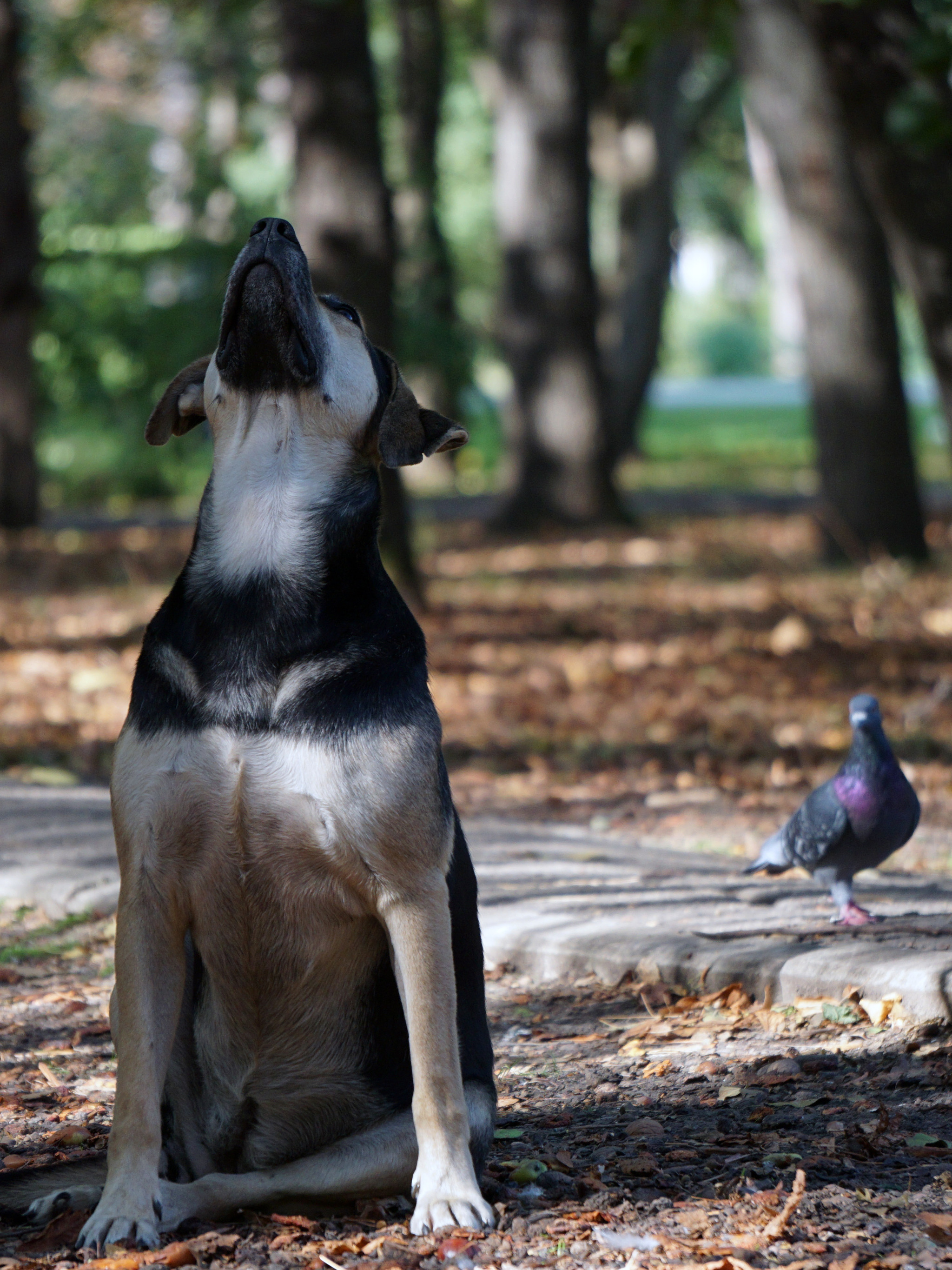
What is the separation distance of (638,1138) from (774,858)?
1.55 m

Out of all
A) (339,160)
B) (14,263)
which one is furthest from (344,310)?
(14,263)

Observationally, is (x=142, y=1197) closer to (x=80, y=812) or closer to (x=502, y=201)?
(x=80, y=812)

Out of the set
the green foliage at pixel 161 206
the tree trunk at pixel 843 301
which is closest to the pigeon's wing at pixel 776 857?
the tree trunk at pixel 843 301

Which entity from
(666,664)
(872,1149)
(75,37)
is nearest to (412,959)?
(872,1149)

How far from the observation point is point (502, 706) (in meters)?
9.79

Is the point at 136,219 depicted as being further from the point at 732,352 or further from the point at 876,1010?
the point at 732,352

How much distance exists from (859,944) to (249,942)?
7.07ft

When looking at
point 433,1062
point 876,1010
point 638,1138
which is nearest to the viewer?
point 433,1062

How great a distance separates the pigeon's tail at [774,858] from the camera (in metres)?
4.94

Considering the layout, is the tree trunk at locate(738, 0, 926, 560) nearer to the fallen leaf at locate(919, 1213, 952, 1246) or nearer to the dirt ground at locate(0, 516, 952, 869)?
the dirt ground at locate(0, 516, 952, 869)

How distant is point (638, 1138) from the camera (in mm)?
3654

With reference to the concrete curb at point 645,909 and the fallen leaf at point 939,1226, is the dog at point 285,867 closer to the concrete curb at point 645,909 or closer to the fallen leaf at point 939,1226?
the fallen leaf at point 939,1226

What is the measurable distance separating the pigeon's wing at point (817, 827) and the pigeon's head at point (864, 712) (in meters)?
0.22

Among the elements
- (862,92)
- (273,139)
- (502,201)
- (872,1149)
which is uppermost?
(273,139)
